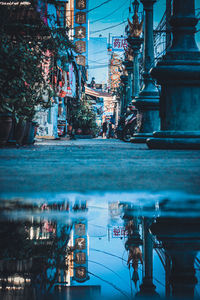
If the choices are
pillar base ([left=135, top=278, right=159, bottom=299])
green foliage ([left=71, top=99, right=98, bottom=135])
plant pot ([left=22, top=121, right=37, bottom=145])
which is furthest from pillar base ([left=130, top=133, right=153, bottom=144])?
green foliage ([left=71, top=99, right=98, bottom=135])

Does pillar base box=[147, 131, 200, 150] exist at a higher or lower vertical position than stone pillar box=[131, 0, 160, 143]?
lower

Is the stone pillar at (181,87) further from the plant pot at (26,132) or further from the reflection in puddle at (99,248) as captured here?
the plant pot at (26,132)

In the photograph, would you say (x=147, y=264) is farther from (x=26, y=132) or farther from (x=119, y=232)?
(x=26, y=132)

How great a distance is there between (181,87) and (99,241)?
3535mm

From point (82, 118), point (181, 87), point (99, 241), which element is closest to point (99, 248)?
point (99, 241)

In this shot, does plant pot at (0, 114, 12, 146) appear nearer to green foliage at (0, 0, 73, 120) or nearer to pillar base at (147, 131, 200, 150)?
green foliage at (0, 0, 73, 120)

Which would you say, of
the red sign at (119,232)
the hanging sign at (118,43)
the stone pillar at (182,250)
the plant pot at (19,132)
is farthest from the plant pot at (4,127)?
the hanging sign at (118,43)

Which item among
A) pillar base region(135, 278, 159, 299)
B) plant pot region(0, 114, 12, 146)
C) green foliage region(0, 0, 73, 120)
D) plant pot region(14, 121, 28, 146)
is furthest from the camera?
plant pot region(14, 121, 28, 146)

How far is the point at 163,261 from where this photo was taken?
50.2 inches

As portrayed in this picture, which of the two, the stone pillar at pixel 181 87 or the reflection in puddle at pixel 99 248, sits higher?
the stone pillar at pixel 181 87

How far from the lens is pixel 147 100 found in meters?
8.90

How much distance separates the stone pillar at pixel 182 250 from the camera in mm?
1146

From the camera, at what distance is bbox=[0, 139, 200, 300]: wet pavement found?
1133 millimetres

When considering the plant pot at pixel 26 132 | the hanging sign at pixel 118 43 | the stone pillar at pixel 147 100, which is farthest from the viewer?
the hanging sign at pixel 118 43
